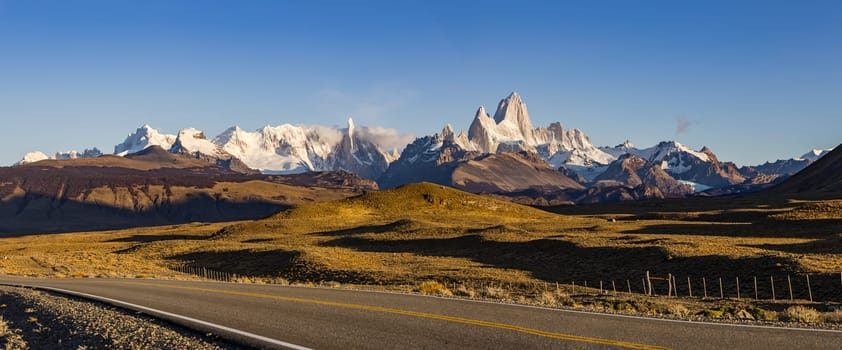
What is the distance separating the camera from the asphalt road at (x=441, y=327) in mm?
12711

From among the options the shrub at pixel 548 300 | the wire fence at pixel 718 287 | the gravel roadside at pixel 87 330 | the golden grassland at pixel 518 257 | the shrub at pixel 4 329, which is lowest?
the wire fence at pixel 718 287

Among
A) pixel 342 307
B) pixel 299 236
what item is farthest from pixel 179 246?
pixel 342 307

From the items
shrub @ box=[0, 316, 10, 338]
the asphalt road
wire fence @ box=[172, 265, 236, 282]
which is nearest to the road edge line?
the asphalt road

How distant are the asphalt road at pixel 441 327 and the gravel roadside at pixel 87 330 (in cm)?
62

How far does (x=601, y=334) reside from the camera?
13578 mm

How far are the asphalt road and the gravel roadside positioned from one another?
616mm

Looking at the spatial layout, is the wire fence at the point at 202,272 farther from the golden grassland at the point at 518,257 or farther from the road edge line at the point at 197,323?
the road edge line at the point at 197,323

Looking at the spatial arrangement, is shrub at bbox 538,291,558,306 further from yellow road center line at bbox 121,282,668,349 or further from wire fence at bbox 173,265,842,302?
wire fence at bbox 173,265,842,302

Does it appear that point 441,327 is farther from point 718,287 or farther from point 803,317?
point 718,287

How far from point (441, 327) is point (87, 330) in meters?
8.80

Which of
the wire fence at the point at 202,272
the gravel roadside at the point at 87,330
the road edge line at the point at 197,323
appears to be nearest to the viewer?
the road edge line at the point at 197,323

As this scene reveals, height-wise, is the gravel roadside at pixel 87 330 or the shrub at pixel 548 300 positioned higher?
the gravel roadside at pixel 87 330

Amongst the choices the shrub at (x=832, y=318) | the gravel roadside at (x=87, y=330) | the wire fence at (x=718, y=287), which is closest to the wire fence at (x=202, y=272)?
the wire fence at (x=718, y=287)

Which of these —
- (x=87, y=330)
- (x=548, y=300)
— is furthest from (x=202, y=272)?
(x=87, y=330)
